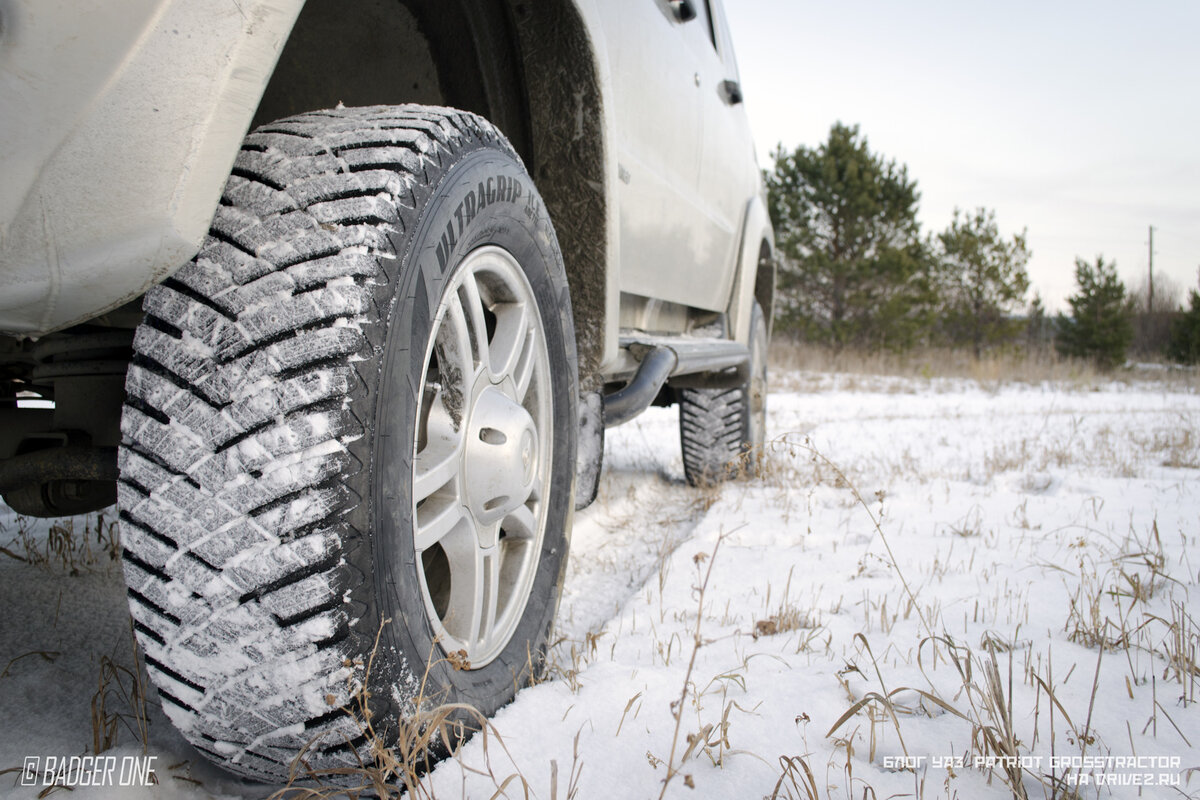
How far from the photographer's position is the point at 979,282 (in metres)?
21.0

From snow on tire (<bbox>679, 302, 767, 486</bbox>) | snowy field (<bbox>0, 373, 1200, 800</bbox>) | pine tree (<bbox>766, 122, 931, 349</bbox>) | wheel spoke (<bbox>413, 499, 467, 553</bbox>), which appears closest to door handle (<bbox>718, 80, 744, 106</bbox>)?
snow on tire (<bbox>679, 302, 767, 486</bbox>)

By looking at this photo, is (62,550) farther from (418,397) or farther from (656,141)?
(656,141)

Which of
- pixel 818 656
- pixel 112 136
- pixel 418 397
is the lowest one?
pixel 818 656

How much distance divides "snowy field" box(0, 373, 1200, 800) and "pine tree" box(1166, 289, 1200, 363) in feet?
80.6

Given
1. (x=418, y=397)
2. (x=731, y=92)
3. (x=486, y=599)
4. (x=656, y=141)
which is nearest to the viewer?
(x=418, y=397)

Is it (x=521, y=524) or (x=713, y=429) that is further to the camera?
(x=713, y=429)

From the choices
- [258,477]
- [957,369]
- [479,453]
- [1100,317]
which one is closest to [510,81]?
[479,453]

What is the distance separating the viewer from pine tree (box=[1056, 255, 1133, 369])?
21.4 meters

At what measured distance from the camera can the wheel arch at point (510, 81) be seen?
62.9 inches

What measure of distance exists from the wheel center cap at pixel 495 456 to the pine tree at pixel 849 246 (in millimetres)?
19316

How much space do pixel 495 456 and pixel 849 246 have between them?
67.8 feet

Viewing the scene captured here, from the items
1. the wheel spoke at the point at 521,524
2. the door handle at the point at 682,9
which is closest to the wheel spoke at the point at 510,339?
the wheel spoke at the point at 521,524

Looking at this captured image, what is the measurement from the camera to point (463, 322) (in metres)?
1.20

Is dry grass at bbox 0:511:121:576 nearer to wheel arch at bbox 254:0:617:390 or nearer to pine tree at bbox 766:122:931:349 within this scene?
wheel arch at bbox 254:0:617:390
